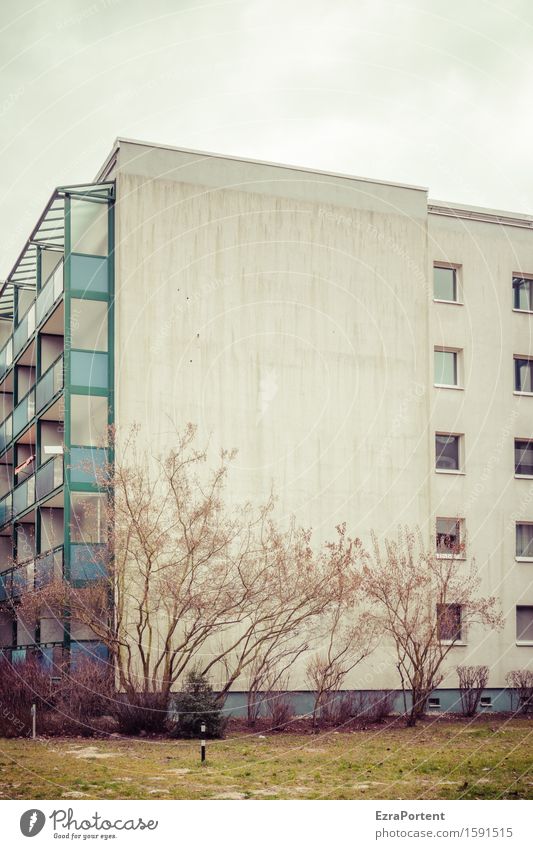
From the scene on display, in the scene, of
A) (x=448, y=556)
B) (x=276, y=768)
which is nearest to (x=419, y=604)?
(x=448, y=556)

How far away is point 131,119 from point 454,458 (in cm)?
1529

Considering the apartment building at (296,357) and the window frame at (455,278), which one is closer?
the apartment building at (296,357)

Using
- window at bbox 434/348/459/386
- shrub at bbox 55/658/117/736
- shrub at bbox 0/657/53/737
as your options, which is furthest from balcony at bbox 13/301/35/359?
shrub at bbox 55/658/117/736

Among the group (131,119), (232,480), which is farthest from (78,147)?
(232,480)

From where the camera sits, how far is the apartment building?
111 feet

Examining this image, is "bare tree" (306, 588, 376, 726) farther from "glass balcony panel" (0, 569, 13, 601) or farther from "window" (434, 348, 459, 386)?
"glass balcony panel" (0, 569, 13, 601)

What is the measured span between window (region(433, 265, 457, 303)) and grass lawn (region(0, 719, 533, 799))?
1580cm

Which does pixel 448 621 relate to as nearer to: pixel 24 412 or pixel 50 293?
pixel 50 293

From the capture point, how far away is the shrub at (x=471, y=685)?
35.0m

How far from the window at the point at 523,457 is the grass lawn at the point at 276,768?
40.2 feet

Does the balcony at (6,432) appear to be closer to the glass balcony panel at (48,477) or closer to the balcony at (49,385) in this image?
the balcony at (49,385)

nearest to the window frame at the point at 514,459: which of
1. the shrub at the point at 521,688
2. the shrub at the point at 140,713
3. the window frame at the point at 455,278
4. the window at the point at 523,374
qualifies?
the window at the point at 523,374
